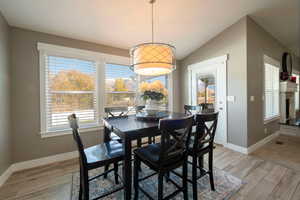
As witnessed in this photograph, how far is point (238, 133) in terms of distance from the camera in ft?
9.25

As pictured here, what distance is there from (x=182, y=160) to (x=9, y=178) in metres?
2.58

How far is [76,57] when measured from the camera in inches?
102

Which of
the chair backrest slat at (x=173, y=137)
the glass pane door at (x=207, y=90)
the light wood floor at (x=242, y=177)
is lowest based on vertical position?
the light wood floor at (x=242, y=177)

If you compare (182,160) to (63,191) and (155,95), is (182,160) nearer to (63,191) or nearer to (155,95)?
(155,95)

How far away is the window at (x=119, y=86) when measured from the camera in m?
3.00

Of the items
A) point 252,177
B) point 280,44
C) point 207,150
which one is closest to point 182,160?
point 207,150

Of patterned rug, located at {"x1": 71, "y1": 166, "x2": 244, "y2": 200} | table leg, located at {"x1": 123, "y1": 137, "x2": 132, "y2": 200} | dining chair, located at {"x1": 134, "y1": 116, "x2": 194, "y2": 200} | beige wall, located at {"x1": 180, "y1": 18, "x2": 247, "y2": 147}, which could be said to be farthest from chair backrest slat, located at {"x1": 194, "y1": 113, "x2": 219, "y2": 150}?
beige wall, located at {"x1": 180, "y1": 18, "x2": 247, "y2": 147}

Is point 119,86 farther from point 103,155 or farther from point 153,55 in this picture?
point 103,155

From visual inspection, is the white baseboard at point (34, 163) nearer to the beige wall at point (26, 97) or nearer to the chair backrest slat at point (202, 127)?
the beige wall at point (26, 97)

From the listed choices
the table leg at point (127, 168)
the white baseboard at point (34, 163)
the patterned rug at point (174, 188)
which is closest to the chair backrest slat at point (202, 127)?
the patterned rug at point (174, 188)

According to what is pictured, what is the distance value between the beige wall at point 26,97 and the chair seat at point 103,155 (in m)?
1.45

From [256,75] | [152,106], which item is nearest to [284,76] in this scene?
[256,75]

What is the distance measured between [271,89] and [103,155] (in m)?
4.53

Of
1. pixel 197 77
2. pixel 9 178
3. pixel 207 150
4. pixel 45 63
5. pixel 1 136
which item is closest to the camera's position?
pixel 207 150
